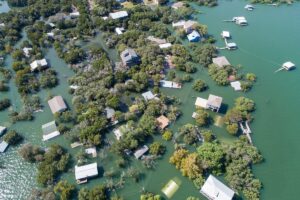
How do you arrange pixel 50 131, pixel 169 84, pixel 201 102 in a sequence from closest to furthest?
pixel 50 131
pixel 201 102
pixel 169 84

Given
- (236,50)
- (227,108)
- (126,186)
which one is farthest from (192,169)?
(236,50)

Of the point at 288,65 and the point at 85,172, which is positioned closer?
the point at 85,172

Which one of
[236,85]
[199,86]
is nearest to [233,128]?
[199,86]

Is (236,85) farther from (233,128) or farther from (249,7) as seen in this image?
(249,7)

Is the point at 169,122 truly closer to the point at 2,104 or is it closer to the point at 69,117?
the point at 69,117

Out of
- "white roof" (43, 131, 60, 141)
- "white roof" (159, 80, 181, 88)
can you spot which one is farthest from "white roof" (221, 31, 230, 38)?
"white roof" (43, 131, 60, 141)

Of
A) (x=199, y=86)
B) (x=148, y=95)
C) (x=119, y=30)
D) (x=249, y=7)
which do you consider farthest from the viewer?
(x=249, y=7)
